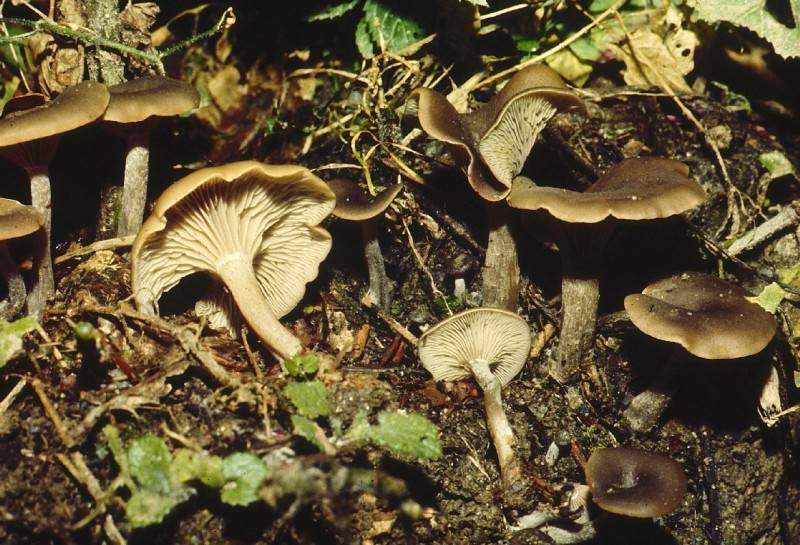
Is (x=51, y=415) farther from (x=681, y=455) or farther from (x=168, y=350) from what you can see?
(x=681, y=455)

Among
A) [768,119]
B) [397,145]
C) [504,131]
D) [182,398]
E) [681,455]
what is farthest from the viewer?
[768,119]

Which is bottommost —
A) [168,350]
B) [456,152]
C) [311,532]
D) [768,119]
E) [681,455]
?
[681,455]

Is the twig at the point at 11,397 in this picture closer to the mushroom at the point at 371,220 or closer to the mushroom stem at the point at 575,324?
the mushroom at the point at 371,220

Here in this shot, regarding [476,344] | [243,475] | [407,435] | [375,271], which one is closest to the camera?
[243,475]

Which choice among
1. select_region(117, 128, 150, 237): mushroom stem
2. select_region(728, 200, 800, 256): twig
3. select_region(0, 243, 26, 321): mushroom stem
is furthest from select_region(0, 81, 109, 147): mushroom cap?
select_region(728, 200, 800, 256): twig

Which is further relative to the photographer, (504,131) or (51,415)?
(504,131)

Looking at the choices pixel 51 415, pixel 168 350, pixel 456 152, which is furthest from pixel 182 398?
pixel 456 152

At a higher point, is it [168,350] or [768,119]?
[168,350]

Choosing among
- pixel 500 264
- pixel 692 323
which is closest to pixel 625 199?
pixel 692 323

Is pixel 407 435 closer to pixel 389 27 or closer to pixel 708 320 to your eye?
pixel 708 320
